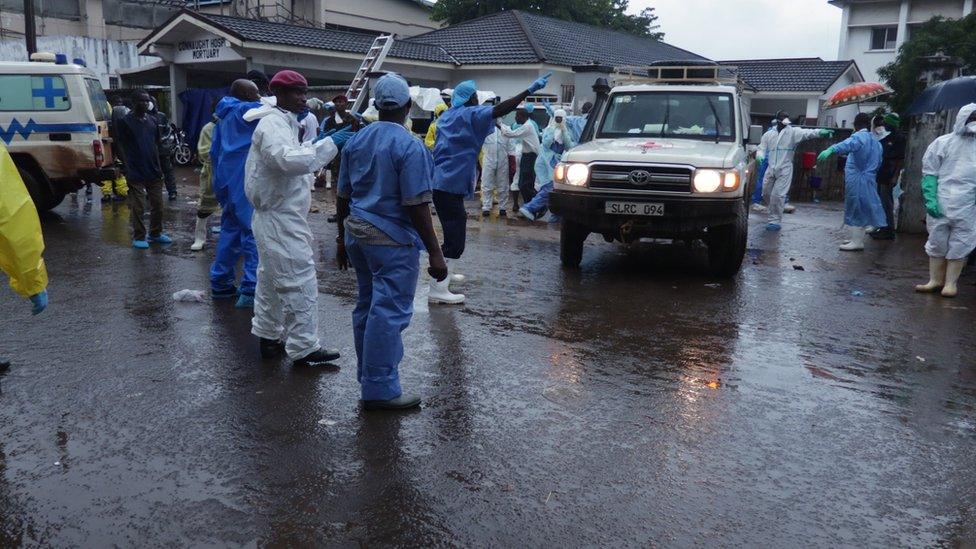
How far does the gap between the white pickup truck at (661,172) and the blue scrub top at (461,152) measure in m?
1.68

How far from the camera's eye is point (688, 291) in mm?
7930

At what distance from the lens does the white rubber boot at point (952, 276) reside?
7848 mm

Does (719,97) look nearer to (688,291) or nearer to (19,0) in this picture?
(688,291)

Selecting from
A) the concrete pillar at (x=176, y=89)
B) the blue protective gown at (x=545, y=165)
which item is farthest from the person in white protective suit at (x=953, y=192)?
the concrete pillar at (x=176, y=89)

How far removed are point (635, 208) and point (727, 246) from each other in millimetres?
1122

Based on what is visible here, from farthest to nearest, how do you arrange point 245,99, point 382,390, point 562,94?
point 562,94, point 245,99, point 382,390

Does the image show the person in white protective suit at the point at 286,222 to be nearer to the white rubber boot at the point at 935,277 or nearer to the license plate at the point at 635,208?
the license plate at the point at 635,208

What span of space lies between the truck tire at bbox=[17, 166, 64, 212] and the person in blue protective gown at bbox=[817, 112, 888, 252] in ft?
34.2

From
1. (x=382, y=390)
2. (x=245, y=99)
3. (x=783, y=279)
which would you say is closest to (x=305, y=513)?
(x=382, y=390)

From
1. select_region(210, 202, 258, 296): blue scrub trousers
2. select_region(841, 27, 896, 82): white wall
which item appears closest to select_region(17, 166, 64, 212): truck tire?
select_region(210, 202, 258, 296): blue scrub trousers

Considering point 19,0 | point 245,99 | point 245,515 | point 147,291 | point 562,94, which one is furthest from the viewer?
point 19,0

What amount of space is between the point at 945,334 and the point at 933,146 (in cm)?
221

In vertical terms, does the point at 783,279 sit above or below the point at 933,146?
below

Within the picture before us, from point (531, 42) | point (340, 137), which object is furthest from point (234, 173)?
point (531, 42)
